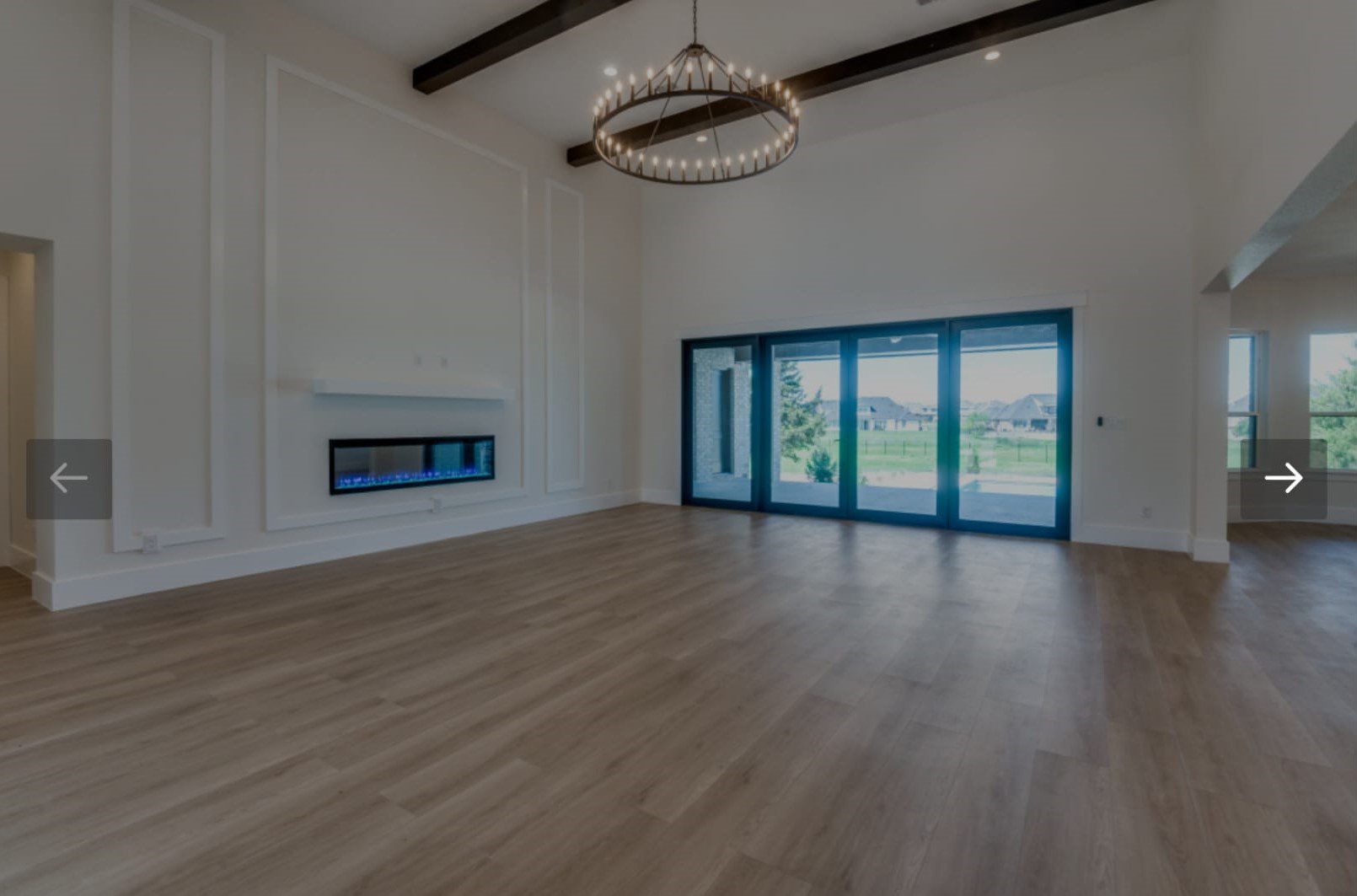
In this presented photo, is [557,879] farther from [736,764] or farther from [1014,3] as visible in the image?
[1014,3]

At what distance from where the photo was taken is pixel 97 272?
3861 mm

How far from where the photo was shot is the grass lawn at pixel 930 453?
6.12 m

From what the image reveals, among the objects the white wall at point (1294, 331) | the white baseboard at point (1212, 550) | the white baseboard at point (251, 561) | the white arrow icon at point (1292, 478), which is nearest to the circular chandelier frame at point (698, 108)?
the white baseboard at point (251, 561)

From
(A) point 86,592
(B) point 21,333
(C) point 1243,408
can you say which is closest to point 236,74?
(B) point 21,333

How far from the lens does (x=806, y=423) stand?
7.49 meters

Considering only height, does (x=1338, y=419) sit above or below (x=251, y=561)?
above

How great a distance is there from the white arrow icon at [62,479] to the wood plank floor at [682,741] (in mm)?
796

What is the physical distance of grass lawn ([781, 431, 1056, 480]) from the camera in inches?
241

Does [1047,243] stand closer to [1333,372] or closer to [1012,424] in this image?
[1012,424]

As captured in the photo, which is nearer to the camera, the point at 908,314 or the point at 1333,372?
the point at 908,314

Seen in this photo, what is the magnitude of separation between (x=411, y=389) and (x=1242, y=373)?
9.40 metres

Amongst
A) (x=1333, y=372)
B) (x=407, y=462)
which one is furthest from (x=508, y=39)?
(x=1333, y=372)

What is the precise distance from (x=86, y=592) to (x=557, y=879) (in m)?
4.10

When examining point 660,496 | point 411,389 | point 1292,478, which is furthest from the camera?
point 660,496
